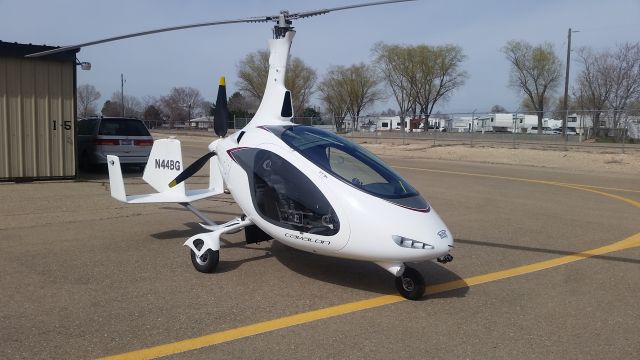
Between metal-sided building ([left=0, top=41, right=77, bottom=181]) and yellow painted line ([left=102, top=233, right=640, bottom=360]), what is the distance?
35.3ft

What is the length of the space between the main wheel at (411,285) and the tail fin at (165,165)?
3702 mm

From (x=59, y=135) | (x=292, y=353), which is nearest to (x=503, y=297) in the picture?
(x=292, y=353)

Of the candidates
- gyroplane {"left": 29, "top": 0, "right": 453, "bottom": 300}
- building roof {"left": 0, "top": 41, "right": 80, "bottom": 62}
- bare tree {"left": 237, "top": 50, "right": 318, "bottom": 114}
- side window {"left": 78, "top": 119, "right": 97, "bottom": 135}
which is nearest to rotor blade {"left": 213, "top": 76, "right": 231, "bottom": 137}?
gyroplane {"left": 29, "top": 0, "right": 453, "bottom": 300}

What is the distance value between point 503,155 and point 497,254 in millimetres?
20403

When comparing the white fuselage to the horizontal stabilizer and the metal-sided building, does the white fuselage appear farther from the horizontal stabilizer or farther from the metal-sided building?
the metal-sided building

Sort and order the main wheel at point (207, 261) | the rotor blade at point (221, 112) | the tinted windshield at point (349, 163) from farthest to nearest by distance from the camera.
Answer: the rotor blade at point (221, 112), the main wheel at point (207, 261), the tinted windshield at point (349, 163)

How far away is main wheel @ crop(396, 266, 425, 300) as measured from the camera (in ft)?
16.8

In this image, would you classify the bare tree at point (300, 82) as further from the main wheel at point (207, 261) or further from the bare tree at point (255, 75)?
the main wheel at point (207, 261)

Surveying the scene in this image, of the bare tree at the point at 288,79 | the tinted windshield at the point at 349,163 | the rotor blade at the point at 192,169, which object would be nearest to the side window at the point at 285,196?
the tinted windshield at the point at 349,163

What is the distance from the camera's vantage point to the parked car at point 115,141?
15.2 meters

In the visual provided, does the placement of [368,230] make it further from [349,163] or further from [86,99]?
[86,99]

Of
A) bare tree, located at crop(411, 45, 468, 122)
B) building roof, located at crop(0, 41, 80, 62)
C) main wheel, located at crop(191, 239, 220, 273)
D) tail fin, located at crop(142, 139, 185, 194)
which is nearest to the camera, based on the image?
main wheel, located at crop(191, 239, 220, 273)

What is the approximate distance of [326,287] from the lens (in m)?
5.55

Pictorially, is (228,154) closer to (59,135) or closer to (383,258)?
(383,258)
